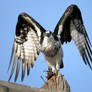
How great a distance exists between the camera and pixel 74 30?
834 cm

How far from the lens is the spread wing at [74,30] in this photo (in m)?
7.94

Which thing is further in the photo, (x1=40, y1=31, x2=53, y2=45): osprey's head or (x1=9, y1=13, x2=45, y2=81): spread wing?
(x1=9, y1=13, x2=45, y2=81): spread wing

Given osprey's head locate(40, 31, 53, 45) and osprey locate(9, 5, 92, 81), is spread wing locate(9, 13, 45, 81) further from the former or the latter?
osprey's head locate(40, 31, 53, 45)

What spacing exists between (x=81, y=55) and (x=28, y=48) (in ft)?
6.60

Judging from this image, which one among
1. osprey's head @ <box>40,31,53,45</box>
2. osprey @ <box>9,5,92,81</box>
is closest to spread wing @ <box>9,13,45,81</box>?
osprey @ <box>9,5,92,81</box>

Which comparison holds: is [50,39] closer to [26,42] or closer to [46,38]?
[46,38]

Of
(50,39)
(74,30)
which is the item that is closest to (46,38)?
(50,39)

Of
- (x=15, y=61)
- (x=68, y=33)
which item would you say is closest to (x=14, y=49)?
(x=15, y=61)

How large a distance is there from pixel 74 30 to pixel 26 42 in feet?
5.97

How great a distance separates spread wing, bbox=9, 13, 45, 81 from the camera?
8522 millimetres

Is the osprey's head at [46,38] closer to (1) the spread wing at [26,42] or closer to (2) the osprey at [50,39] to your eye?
(2) the osprey at [50,39]

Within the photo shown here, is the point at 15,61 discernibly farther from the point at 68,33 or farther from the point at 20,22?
the point at 68,33

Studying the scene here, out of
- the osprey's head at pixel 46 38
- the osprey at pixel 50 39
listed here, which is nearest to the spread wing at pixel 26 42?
the osprey at pixel 50 39

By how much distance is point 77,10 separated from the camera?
810 cm
